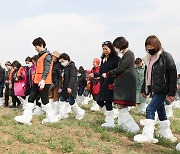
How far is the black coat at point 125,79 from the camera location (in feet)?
23.8

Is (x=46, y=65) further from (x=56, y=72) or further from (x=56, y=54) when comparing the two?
(x=56, y=54)

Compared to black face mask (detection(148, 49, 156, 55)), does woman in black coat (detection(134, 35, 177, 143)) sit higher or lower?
lower

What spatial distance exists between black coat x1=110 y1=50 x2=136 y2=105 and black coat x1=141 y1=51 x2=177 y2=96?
37.1 inches

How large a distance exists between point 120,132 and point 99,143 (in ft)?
3.41

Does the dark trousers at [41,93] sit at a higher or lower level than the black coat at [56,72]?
lower

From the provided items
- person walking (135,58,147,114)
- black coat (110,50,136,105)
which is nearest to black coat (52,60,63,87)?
black coat (110,50,136,105)

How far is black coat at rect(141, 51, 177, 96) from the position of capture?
6238mm

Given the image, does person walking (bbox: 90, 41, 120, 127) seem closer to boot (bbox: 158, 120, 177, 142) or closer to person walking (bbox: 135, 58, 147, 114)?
boot (bbox: 158, 120, 177, 142)

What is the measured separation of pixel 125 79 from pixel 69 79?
93.2 inches

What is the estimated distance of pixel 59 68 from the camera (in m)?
9.85

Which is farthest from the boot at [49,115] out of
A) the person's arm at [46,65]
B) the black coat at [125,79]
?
the black coat at [125,79]

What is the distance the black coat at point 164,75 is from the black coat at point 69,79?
3.31 m

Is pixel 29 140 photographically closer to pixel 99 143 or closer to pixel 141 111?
pixel 99 143

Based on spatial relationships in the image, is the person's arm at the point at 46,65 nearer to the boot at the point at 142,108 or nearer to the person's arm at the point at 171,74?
the person's arm at the point at 171,74
